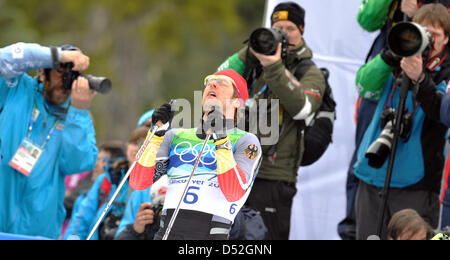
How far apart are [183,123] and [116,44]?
17.3m

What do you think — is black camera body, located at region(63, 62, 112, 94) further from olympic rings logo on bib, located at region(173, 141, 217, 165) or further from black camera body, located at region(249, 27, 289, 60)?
olympic rings logo on bib, located at region(173, 141, 217, 165)

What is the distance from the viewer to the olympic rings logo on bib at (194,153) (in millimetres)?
4512

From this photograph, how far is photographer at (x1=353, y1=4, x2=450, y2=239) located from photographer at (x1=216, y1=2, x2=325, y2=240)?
18.8 inches

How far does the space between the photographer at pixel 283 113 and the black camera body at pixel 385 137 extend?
19.3 inches

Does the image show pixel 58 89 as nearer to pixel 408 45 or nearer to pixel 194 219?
pixel 194 219

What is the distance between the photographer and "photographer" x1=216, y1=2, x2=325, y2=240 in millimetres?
5754

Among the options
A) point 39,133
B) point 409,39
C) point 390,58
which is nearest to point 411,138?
point 390,58

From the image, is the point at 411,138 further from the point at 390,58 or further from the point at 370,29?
the point at 370,29

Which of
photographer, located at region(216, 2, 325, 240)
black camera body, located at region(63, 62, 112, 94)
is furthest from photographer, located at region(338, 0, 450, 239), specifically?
black camera body, located at region(63, 62, 112, 94)

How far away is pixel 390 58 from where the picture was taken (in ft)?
19.1

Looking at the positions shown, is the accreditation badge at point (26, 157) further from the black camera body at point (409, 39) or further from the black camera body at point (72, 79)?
the black camera body at point (409, 39)

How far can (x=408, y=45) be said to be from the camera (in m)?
5.44

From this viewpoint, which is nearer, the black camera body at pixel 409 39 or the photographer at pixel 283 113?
the black camera body at pixel 409 39

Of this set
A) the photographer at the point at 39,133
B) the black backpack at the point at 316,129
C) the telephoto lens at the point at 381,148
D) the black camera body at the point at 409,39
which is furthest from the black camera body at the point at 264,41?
the photographer at the point at 39,133
